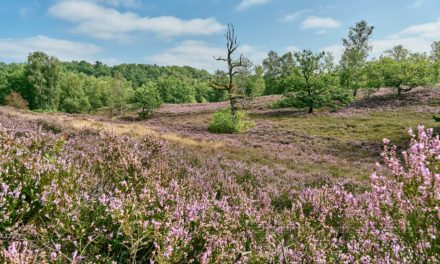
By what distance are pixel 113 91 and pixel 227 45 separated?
3872cm

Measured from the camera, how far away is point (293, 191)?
27.8 feet

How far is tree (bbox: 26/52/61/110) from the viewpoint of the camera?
70.8m

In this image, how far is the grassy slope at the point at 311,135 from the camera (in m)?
15.2

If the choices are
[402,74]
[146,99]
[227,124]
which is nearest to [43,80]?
[146,99]

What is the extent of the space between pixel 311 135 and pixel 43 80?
210ft

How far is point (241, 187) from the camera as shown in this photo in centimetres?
746

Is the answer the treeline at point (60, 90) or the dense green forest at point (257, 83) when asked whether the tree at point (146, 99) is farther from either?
the treeline at point (60, 90)

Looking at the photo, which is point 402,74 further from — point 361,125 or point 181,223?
point 181,223

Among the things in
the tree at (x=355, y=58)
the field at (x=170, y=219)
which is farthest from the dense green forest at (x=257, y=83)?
the field at (x=170, y=219)

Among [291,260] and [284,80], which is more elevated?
[284,80]

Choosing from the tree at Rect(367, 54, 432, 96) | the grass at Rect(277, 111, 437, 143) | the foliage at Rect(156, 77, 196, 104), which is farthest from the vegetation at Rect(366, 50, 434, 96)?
the foliage at Rect(156, 77, 196, 104)

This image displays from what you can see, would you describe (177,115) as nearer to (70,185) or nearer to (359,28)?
(359,28)

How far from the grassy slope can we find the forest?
0.53ft

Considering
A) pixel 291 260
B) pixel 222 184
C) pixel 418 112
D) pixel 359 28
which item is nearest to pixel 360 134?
pixel 418 112
